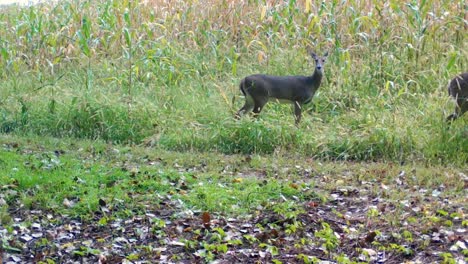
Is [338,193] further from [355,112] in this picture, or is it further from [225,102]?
[225,102]

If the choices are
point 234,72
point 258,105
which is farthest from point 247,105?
point 234,72

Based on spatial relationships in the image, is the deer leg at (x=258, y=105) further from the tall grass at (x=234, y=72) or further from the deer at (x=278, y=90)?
the tall grass at (x=234, y=72)

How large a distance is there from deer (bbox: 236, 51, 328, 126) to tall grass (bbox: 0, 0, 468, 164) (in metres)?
0.21

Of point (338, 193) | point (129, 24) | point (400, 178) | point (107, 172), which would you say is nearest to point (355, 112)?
point (400, 178)

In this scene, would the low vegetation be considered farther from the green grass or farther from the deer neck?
the deer neck

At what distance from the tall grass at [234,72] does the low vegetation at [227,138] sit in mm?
29

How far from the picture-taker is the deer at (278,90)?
→ 11133mm

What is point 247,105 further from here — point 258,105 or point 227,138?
point 227,138

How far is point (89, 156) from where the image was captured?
970cm

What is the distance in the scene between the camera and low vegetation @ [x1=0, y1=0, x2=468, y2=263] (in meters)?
6.68

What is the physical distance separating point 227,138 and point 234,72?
2024 millimetres

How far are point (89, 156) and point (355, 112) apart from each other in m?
3.51

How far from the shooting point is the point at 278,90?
11.3 metres

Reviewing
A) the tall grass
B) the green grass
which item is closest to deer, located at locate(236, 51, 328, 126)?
the tall grass
